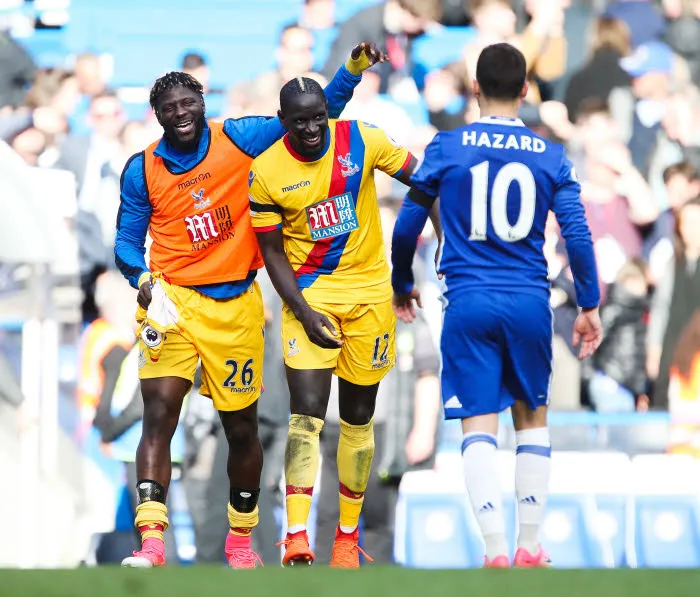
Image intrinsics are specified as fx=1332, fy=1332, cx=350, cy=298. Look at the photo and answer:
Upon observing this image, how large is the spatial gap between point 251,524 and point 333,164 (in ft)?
6.03

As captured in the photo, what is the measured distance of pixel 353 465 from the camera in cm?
640

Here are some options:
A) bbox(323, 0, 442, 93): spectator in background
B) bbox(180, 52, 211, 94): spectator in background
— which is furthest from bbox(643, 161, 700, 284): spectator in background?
bbox(180, 52, 211, 94): spectator in background

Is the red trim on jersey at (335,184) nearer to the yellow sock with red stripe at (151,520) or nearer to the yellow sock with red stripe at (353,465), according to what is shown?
the yellow sock with red stripe at (353,465)

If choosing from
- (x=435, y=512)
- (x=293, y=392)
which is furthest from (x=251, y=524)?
(x=435, y=512)

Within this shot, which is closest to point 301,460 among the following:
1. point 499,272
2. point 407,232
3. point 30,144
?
point 407,232

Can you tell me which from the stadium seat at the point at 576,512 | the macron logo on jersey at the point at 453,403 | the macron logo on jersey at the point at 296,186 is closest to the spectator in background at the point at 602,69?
the stadium seat at the point at 576,512

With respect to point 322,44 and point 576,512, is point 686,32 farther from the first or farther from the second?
point 576,512

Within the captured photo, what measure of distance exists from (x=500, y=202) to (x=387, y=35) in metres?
5.12

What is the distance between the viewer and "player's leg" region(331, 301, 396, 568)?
616 cm

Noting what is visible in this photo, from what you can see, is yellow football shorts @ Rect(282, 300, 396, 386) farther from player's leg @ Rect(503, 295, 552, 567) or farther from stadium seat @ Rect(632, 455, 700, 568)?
stadium seat @ Rect(632, 455, 700, 568)

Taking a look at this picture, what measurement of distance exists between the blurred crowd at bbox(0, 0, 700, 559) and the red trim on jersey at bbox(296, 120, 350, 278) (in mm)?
3086

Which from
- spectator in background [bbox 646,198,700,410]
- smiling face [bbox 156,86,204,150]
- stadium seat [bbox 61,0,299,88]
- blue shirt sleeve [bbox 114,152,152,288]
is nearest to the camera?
smiling face [bbox 156,86,204,150]

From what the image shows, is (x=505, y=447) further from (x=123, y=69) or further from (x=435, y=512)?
(x=123, y=69)

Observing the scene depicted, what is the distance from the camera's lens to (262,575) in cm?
395
